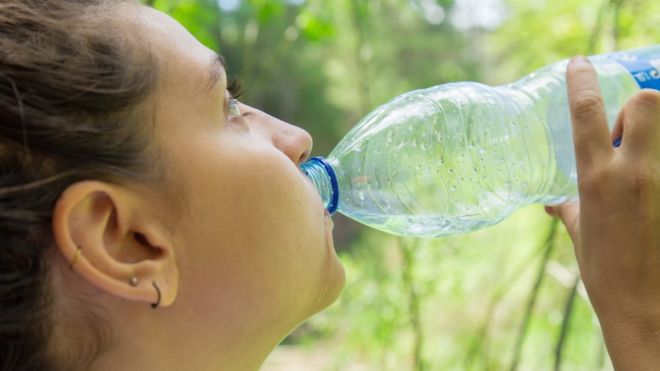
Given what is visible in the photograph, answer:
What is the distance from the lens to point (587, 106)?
2.48 ft

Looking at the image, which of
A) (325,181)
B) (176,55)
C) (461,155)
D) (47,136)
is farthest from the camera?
(461,155)

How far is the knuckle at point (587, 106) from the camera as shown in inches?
29.6

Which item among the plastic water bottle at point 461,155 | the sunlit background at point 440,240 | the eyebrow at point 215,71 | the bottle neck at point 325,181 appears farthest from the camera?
the sunlit background at point 440,240

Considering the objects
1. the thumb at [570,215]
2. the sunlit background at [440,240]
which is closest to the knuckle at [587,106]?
the thumb at [570,215]

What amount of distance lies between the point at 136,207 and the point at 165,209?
1.0 inches

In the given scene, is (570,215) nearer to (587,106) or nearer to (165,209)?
(587,106)

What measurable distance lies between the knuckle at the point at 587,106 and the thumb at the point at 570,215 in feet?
0.44

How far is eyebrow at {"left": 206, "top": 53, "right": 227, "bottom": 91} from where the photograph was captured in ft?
2.30

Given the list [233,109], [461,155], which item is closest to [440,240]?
[461,155]

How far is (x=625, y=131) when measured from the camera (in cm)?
76

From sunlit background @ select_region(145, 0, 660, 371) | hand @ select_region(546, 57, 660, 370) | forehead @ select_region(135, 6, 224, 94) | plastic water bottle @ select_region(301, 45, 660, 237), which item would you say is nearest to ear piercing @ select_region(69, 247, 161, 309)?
forehead @ select_region(135, 6, 224, 94)

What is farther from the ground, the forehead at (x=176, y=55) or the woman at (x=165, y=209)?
the forehead at (x=176, y=55)

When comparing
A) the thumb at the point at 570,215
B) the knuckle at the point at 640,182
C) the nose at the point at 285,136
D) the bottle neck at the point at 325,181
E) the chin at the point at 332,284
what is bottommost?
the chin at the point at 332,284

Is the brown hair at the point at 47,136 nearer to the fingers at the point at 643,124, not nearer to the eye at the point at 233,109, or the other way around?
the eye at the point at 233,109
